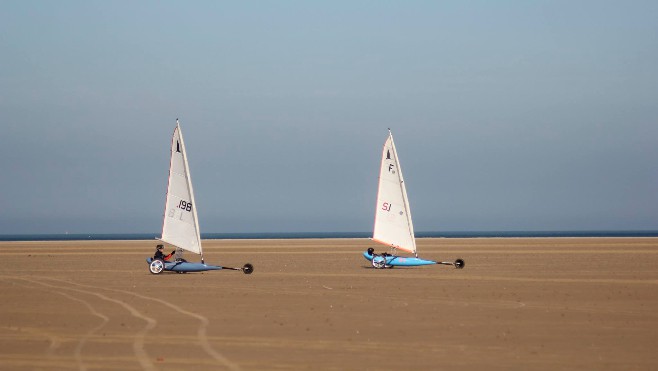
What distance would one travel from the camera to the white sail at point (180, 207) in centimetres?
4703

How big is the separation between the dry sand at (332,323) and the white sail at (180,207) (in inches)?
171

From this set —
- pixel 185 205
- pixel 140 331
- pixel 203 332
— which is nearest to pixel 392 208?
pixel 185 205

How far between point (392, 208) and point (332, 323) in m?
30.0

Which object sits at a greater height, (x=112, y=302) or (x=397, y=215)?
(x=397, y=215)

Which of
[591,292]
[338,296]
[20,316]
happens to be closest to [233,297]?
[338,296]

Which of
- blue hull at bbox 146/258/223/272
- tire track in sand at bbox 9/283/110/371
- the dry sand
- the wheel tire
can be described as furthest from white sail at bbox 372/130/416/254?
tire track in sand at bbox 9/283/110/371

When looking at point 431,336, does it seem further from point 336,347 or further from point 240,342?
point 240,342

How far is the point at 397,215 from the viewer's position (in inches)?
2108

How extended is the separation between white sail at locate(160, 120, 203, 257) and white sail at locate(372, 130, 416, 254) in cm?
1052

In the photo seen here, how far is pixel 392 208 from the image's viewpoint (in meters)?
53.8

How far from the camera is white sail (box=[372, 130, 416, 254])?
53250 mm

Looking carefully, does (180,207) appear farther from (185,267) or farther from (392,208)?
(392,208)

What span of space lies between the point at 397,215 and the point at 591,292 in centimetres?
2072

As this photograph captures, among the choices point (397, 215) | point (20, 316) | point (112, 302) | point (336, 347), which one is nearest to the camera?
point (336, 347)
